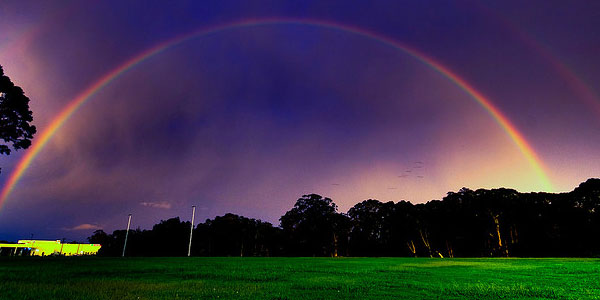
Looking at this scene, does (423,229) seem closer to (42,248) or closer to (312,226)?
(312,226)

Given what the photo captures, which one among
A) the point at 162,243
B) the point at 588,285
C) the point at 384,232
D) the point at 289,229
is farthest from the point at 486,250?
the point at 162,243

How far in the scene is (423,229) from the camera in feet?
306

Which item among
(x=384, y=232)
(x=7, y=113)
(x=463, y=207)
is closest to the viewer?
(x=7, y=113)

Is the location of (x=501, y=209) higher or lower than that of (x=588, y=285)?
higher

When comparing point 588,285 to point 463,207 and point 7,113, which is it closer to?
point 7,113

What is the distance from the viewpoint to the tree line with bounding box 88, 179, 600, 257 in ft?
247

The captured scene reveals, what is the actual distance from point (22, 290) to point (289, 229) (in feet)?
319

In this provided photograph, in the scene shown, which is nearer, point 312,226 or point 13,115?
point 13,115

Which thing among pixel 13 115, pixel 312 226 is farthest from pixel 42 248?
pixel 13 115

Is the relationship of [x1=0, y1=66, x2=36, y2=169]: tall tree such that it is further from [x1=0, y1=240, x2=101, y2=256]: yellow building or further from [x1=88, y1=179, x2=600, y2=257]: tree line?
[x1=0, y1=240, x2=101, y2=256]: yellow building

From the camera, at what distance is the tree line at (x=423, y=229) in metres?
75.4

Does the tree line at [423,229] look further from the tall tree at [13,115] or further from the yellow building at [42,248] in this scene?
the tall tree at [13,115]

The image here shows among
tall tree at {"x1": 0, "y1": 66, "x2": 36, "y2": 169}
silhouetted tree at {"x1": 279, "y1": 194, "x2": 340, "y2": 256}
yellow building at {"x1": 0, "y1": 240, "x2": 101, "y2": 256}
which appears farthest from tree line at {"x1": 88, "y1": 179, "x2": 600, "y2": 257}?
tall tree at {"x1": 0, "y1": 66, "x2": 36, "y2": 169}

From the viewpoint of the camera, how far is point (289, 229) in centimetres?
10606
